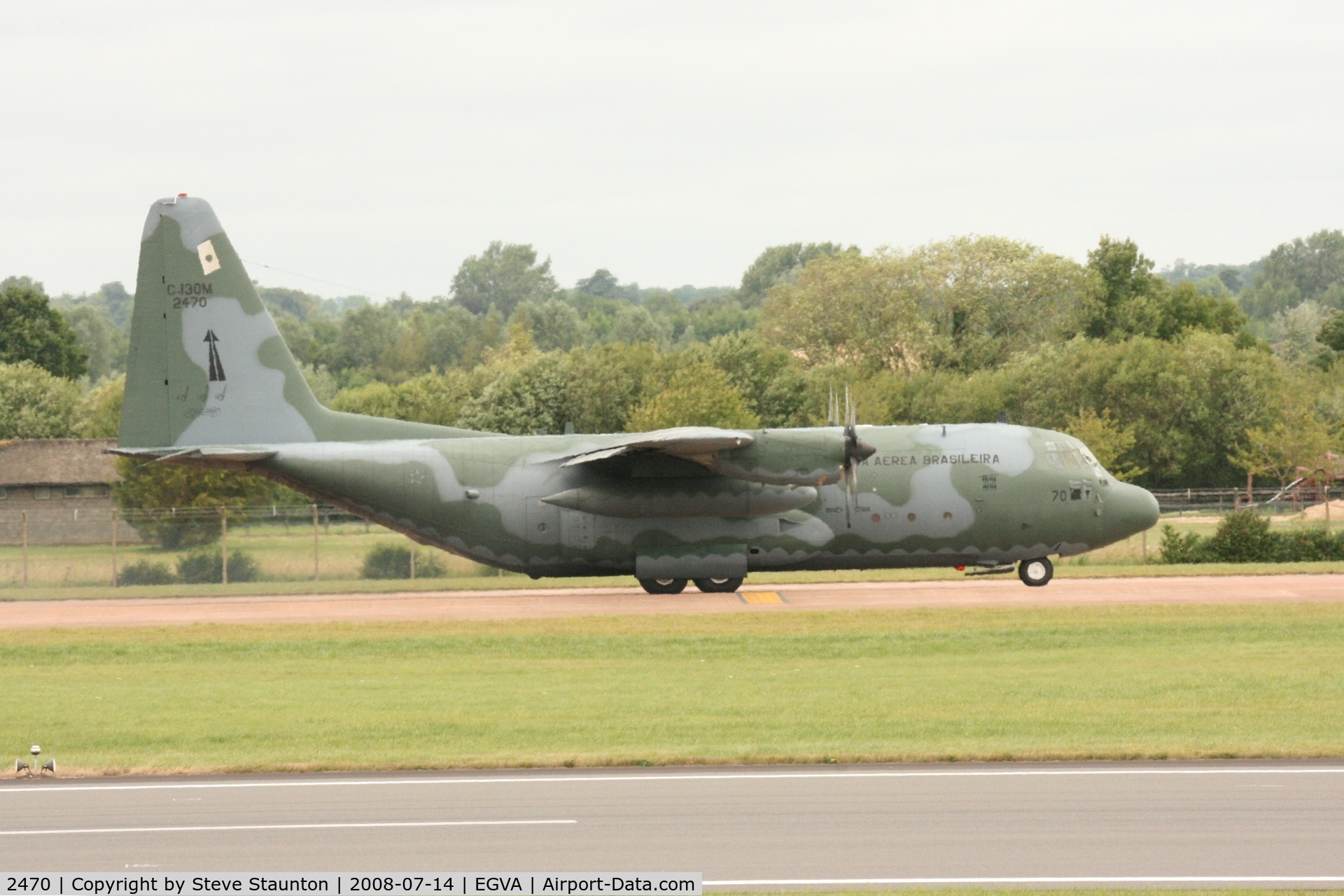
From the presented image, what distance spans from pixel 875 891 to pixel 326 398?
94.4m

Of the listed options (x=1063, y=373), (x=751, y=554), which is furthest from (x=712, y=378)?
(x=751, y=554)

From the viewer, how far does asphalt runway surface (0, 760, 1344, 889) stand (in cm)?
1095

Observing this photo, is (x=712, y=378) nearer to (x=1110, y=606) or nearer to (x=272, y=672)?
(x=1110, y=606)

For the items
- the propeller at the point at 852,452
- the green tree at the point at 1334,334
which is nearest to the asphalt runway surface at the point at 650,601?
the propeller at the point at 852,452

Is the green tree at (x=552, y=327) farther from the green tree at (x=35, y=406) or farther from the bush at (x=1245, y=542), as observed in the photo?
the bush at (x=1245, y=542)

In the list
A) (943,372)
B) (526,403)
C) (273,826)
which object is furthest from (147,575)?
(943,372)

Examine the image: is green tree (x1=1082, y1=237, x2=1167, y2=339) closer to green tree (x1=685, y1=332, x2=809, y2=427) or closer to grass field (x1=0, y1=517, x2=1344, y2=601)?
green tree (x1=685, y1=332, x2=809, y2=427)

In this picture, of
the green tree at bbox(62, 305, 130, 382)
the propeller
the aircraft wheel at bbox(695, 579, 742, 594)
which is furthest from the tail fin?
the green tree at bbox(62, 305, 130, 382)

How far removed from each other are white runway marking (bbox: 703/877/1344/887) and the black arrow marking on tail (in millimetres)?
25834

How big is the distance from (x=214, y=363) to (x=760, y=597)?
13822mm

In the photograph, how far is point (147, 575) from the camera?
41.9 metres

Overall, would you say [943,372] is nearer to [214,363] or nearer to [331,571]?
[331,571]

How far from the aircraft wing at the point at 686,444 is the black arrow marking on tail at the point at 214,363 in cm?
878

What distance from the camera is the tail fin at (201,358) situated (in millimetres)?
33406
